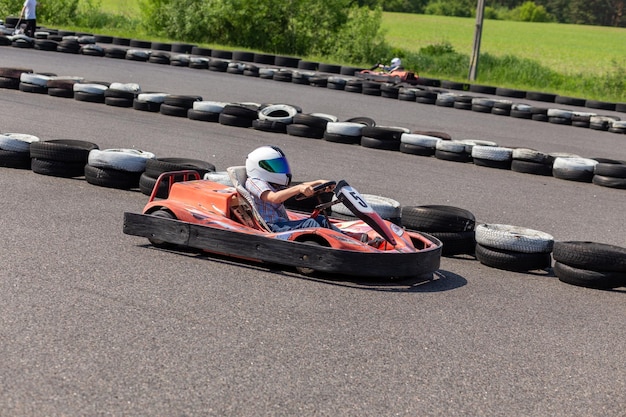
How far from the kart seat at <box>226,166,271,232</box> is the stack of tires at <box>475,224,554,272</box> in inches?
60.6

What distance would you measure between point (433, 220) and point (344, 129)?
553cm

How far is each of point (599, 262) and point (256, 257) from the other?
2182 mm

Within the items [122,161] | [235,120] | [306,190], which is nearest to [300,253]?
[306,190]

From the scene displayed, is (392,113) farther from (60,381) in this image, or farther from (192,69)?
(60,381)

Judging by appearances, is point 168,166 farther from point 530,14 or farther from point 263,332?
point 530,14

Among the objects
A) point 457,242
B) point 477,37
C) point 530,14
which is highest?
Result: point 530,14

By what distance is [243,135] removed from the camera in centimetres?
1209

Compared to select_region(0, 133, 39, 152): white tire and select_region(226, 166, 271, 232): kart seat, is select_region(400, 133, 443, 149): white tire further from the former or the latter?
select_region(226, 166, 271, 232): kart seat

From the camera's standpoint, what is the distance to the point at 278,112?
41.6 feet

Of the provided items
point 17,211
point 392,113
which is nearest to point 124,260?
point 17,211

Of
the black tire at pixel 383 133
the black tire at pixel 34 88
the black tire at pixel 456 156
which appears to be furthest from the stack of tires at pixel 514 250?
the black tire at pixel 34 88

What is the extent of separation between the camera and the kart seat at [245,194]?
19.7 ft

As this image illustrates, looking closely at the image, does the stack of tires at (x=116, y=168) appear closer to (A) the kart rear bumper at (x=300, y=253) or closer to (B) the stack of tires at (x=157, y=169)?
(B) the stack of tires at (x=157, y=169)

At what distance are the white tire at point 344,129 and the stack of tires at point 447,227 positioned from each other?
5419 mm
